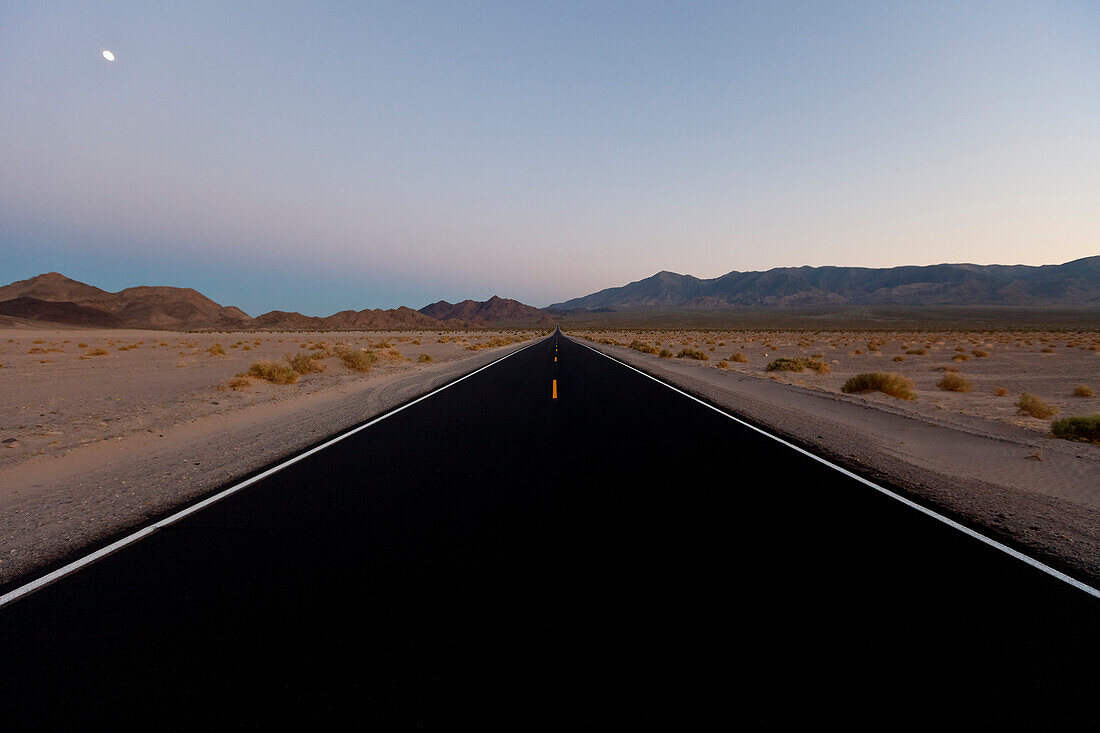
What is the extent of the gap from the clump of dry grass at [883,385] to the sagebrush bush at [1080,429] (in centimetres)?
501

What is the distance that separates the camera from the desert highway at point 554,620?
7.79 feet

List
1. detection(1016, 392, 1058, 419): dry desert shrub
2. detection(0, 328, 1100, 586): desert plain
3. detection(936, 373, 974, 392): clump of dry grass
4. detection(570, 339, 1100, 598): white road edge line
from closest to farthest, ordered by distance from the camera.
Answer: detection(570, 339, 1100, 598): white road edge line, detection(0, 328, 1100, 586): desert plain, detection(1016, 392, 1058, 419): dry desert shrub, detection(936, 373, 974, 392): clump of dry grass

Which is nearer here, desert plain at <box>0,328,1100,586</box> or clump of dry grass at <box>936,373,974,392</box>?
desert plain at <box>0,328,1100,586</box>

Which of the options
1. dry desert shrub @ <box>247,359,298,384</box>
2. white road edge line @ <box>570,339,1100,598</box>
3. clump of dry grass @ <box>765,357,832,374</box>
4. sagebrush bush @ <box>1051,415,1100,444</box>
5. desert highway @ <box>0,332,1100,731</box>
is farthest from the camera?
clump of dry grass @ <box>765,357,832,374</box>

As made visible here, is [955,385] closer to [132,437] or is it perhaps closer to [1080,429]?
[1080,429]

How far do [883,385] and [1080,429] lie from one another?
5933 millimetres

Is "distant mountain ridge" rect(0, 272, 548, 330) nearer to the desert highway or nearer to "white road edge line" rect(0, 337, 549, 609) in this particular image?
"white road edge line" rect(0, 337, 549, 609)

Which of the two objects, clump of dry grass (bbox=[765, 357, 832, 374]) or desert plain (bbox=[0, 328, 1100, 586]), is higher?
desert plain (bbox=[0, 328, 1100, 586])

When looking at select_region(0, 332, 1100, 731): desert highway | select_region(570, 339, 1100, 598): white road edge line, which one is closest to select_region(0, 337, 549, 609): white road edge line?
select_region(0, 332, 1100, 731): desert highway

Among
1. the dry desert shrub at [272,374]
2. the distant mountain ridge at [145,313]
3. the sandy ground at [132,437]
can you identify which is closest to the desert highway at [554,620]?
the sandy ground at [132,437]

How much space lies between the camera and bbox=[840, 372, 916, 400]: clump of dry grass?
1434 cm

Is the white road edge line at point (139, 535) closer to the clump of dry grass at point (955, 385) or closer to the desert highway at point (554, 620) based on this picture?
the desert highway at point (554, 620)

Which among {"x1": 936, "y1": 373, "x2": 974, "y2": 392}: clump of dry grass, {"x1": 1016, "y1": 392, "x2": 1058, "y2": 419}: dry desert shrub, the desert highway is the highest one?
the desert highway

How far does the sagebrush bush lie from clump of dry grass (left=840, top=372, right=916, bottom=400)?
16.4 feet
